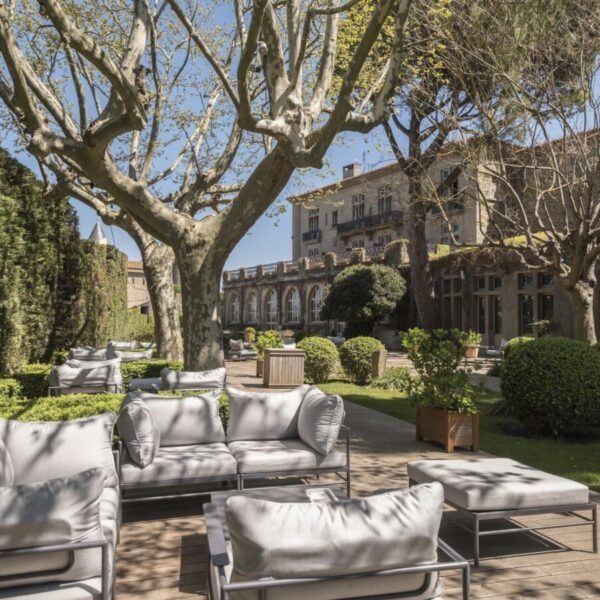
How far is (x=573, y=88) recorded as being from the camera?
10828 millimetres

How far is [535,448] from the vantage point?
7.93 metres

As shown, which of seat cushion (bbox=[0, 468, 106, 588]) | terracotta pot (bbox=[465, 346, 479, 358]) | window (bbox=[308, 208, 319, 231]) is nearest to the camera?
seat cushion (bbox=[0, 468, 106, 588])

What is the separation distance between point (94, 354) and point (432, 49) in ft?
29.5

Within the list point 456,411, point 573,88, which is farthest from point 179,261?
point 573,88

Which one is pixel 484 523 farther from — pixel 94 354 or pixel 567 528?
pixel 94 354

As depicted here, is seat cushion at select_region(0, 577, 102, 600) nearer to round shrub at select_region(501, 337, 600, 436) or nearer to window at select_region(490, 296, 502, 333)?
round shrub at select_region(501, 337, 600, 436)

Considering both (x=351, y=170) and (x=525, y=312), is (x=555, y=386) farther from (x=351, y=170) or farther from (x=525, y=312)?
(x=351, y=170)

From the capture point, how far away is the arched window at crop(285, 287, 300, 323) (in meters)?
42.0

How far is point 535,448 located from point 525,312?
18816 millimetres

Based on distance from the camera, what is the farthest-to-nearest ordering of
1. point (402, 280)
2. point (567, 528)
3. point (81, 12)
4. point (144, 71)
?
point (402, 280) → point (81, 12) → point (144, 71) → point (567, 528)

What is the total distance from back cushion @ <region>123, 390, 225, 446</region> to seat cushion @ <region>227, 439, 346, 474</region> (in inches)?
12.2

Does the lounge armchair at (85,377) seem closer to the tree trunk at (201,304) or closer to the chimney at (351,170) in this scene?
the tree trunk at (201,304)

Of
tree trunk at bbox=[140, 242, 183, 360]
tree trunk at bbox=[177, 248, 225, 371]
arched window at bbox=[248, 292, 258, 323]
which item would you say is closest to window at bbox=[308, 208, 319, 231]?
arched window at bbox=[248, 292, 258, 323]

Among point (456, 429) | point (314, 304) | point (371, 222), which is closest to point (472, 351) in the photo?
point (456, 429)
